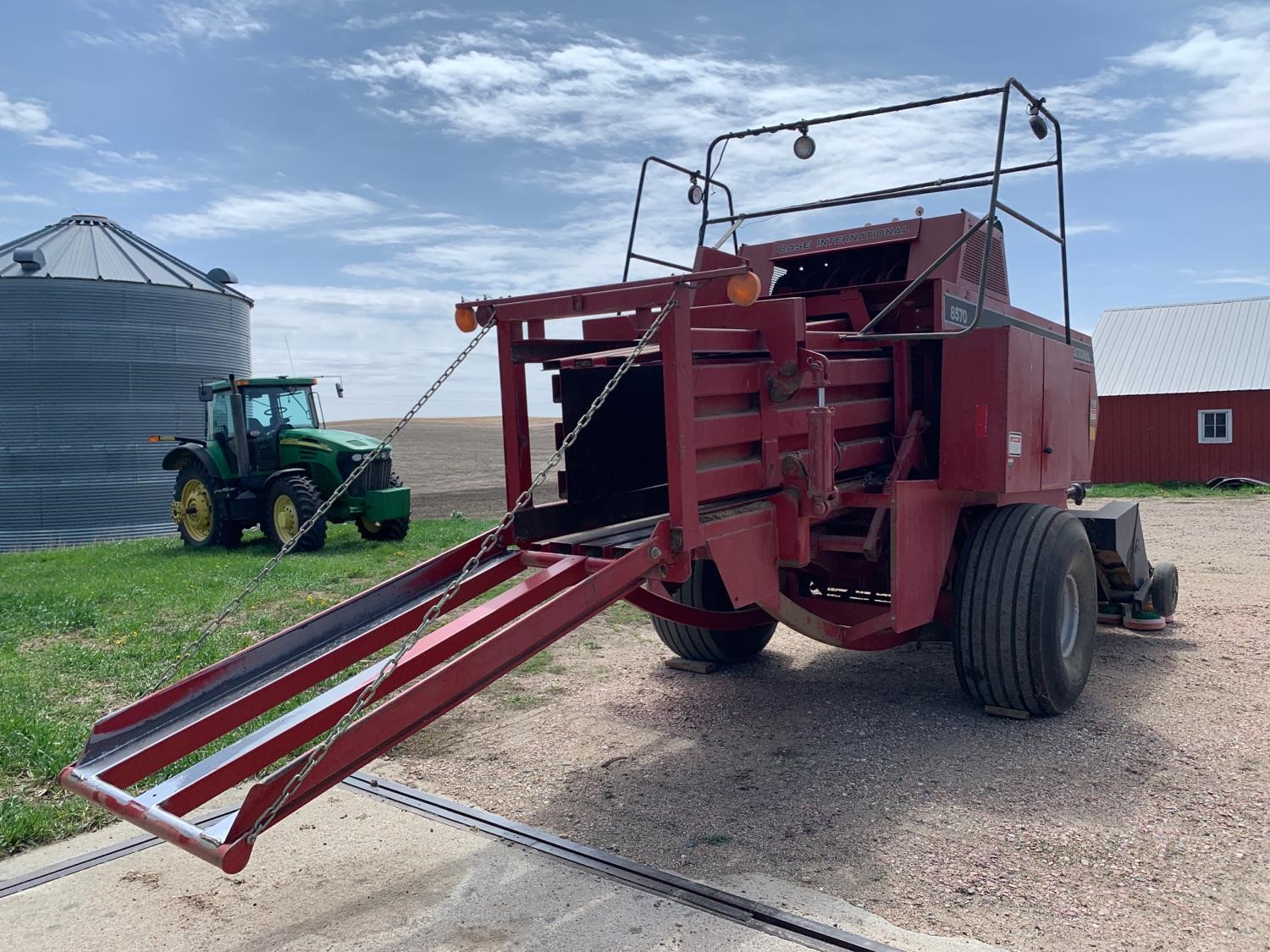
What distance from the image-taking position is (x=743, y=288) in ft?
12.6

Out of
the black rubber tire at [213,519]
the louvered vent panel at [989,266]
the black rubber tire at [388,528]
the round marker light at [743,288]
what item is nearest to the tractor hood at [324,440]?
the black rubber tire at [388,528]

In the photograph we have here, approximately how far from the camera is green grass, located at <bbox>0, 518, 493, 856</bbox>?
490 cm

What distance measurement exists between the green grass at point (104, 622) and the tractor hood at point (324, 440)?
1.37 meters

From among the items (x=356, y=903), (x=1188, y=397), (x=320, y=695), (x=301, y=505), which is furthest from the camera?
(x=1188, y=397)

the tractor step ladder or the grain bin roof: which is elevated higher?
the grain bin roof

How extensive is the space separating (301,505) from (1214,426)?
1979cm

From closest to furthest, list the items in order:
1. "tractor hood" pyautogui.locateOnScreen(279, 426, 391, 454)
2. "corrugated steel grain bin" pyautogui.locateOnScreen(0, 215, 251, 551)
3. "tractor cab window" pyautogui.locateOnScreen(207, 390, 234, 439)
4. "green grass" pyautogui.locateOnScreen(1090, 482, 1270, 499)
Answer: "tractor hood" pyautogui.locateOnScreen(279, 426, 391, 454)
"tractor cab window" pyautogui.locateOnScreen(207, 390, 234, 439)
"corrugated steel grain bin" pyautogui.locateOnScreen(0, 215, 251, 551)
"green grass" pyautogui.locateOnScreen(1090, 482, 1270, 499)

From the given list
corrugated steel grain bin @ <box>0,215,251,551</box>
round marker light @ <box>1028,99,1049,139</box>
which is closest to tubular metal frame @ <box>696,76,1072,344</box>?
round marker light @ <box>1028,99,1049,139</box>

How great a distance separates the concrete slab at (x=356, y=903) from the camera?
131 inches

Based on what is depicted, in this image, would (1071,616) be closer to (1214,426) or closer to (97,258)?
(97,258)

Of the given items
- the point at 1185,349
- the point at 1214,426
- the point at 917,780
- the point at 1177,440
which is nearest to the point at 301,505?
the point at 917,780

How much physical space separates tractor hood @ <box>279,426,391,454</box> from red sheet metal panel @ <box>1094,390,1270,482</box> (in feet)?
57.4

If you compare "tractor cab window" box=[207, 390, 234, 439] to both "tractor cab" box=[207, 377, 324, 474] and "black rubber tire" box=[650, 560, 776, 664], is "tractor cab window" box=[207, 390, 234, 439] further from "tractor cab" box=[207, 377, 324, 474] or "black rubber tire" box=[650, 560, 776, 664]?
"black rubber tire" box=[650, 560, 776, 664]

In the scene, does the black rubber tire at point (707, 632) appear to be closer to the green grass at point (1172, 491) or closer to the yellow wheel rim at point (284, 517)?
the yellow wheel rim at point (284, 517)
